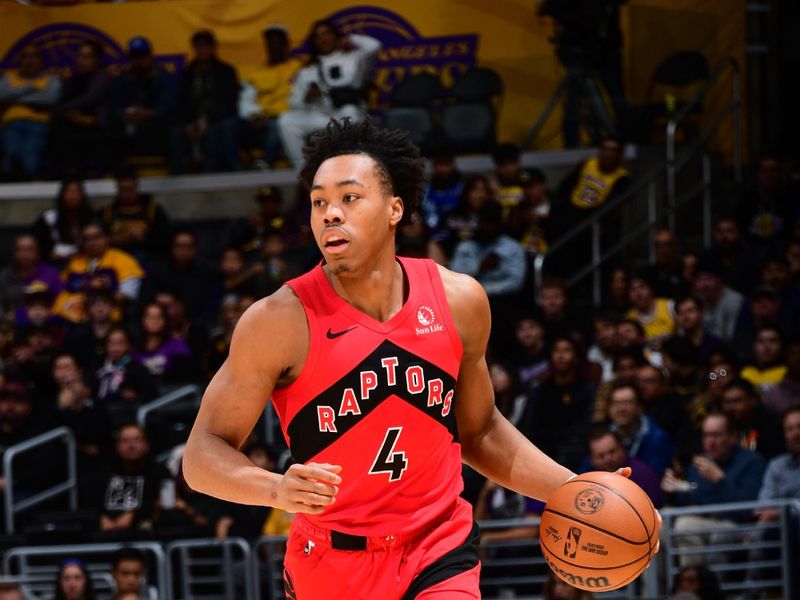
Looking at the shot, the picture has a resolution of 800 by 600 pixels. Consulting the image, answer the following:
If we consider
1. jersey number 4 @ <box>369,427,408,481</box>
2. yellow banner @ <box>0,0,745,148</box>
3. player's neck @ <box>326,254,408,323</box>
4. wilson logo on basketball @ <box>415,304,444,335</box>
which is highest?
yellow banner @ <box>0,0,745,148</box>

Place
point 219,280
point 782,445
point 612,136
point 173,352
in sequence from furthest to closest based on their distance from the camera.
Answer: point 612,136 → point 219,280 → point 173,352 → point 782,445

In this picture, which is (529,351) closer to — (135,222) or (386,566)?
(135,222)

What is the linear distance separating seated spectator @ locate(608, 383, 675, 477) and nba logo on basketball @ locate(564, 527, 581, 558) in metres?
5.35

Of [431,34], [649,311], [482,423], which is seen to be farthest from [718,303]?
[482,423]

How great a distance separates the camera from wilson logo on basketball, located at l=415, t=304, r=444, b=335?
16.3 ft

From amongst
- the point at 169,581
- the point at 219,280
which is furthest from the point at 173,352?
the point at 169,581

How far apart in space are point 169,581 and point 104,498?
143 cm

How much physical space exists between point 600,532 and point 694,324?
6989 millimetres

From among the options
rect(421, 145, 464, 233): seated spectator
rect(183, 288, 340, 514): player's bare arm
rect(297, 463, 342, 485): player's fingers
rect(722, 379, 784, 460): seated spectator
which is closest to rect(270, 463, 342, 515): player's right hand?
rect(297, 463, 342, 485): player's fingers

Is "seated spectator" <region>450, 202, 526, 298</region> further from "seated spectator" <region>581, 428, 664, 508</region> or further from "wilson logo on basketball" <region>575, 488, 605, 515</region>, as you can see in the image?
"wilson logo on basketball" <region>575, 488, 605, 515</region>

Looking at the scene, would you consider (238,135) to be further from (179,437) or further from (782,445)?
(782,445)

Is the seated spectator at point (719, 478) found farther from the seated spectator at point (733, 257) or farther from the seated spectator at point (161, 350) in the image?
the seated spectator at point (161, 350)

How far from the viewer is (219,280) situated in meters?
13.6

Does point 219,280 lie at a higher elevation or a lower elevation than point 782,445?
higher
